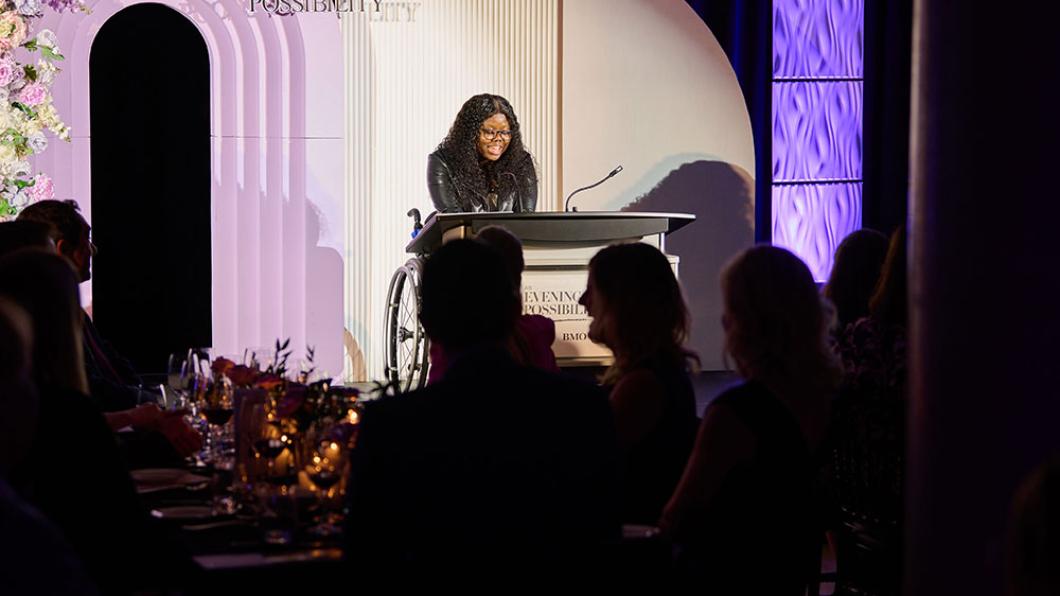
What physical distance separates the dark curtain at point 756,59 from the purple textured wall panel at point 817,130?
0.67ft

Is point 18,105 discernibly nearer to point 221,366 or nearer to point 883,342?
point 221,366

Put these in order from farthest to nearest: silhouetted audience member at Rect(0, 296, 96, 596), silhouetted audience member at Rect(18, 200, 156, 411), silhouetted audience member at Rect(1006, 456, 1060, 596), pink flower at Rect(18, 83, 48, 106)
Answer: pink flower at Rect(18, 83, 48, 106) < silhouetted audience member at Rect(18, 200, 156, 411) < silhouetted audience member at Rect(0, 296, 96, 596) < silhouetted audience member at Rect(1006, 456, 1060, 596)

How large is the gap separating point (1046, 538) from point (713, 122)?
25.9 ft

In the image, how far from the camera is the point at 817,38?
904 centimetres

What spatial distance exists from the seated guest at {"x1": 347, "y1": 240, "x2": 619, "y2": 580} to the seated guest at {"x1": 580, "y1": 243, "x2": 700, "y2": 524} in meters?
0.63

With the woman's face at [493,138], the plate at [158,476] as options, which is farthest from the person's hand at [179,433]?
the woman's face at [493,138]

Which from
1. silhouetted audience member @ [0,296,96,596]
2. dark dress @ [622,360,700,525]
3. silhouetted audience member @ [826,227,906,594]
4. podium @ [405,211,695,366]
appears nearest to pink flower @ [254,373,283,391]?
dark dress @ [622,360,700,525]

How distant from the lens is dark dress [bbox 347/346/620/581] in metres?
1.68

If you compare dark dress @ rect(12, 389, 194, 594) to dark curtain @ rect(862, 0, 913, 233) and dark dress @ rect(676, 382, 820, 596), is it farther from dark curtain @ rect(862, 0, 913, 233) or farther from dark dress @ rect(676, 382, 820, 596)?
dark curtain @ rect(862, 0, 913, 233)

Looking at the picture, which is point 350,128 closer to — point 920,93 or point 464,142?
point 464,142

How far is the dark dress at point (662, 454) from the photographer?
248cm

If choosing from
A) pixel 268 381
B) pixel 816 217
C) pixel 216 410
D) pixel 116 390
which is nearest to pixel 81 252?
pixel 116 390

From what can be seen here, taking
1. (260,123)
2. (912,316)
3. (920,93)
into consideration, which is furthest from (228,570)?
(260,123)

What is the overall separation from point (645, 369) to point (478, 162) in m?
4.18
